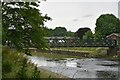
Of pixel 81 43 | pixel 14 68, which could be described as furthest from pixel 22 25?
pixel 81 43

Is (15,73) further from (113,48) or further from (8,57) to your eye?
(113,48)

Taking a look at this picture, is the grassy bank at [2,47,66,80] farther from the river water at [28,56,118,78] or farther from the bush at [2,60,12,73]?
the river water at [28,56,118,78]

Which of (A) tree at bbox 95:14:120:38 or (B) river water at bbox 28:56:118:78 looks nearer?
(B) river water at bbox 28:56:118:78

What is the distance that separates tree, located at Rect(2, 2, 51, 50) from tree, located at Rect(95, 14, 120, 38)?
337 feet

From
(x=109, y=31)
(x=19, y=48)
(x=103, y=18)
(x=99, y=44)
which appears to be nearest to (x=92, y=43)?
(x=99, y=44)

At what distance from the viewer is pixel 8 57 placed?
25.6 metres

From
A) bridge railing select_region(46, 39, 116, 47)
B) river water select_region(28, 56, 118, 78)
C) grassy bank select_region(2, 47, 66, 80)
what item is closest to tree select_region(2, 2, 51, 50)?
grassy bank select_region(2, 47, 66, 80)

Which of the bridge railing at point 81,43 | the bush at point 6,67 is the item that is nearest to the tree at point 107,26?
the bridge railing at point 81,43

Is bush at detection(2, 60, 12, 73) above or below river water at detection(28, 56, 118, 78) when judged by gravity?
above

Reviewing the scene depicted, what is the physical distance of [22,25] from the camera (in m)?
26.8

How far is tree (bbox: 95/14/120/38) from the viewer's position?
133375 mm

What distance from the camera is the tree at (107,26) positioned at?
438 feet

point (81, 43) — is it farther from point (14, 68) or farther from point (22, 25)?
point (14, 68)

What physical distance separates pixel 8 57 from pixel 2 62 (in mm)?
2570
